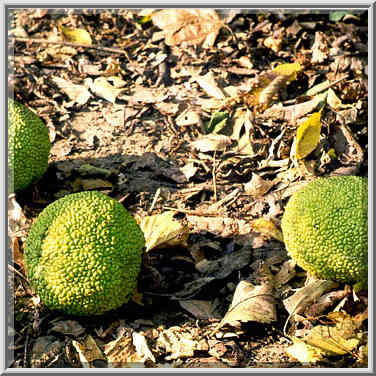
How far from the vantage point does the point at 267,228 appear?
272 cm

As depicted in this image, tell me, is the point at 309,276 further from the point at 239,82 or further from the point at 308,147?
the point at 239,82

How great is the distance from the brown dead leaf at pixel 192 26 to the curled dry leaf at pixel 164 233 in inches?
60.3

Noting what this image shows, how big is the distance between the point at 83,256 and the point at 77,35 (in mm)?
2200

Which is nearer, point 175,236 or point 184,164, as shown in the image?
point 175,236

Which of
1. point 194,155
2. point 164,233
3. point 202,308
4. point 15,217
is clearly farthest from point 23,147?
point 202,308

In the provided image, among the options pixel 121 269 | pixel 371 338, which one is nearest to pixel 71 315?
pixel 121 269

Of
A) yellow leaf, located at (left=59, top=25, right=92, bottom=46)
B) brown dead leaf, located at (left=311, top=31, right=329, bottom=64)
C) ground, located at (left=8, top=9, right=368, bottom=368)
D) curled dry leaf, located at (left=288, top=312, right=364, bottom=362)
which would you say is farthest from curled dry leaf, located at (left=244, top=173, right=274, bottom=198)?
yellow leaf, located at (left=59, top=25, right=92, bottom=46)

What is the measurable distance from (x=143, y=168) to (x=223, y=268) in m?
0.82

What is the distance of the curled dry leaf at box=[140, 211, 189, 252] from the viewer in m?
2.64

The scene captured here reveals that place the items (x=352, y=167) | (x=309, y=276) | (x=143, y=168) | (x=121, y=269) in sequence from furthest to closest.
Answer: (x=143, y=168), (x=352, y=167), (x=309, y=276), (x=121, y=269)

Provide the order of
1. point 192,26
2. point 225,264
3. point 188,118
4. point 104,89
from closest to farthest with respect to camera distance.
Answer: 1. point 225,264
2. point 188,118
3. point 104,89
4. point 192,26

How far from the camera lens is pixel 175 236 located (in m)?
2.66

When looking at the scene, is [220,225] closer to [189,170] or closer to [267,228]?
[267,228]

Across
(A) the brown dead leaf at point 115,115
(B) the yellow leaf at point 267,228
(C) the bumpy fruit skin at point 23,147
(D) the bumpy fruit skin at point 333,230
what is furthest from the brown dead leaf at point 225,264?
(A) the brown dead leaf at point 115,115
